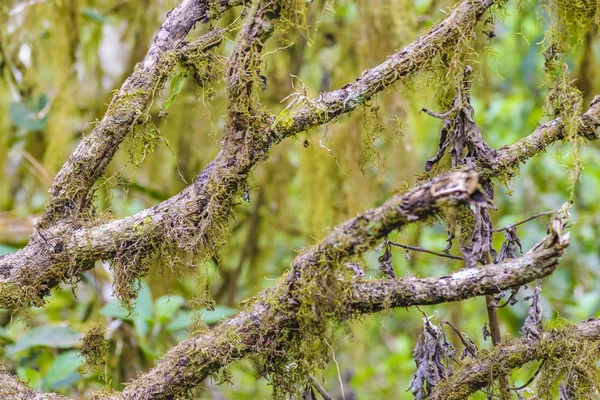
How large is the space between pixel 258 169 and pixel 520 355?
802mm

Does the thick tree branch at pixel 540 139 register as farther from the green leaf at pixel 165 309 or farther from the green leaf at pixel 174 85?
the green leaf at pixel 165 309

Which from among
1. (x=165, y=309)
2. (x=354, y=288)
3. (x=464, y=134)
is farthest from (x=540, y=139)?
(x=165, y=309)

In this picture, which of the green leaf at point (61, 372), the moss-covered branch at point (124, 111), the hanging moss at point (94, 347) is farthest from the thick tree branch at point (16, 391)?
the green leaf at point (61, 372)

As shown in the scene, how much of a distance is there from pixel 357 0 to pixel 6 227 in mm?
1127

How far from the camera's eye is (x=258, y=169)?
1.42 meters

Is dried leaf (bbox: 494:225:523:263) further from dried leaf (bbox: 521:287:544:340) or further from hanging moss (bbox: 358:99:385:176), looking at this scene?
hanging moss (bbox: 358:99:385:176)

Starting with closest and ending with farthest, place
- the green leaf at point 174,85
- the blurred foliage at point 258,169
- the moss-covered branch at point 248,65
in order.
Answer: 1. the moss-covered branch at point 248,65
2. the green leaf at point 174,85
3. the blurred foliage at point 258,169

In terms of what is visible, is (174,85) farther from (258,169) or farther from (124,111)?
(258,169)

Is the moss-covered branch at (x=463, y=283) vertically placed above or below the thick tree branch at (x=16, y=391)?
above

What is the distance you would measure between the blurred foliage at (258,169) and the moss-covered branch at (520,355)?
0.31m

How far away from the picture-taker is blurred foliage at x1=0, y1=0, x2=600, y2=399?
1539mm

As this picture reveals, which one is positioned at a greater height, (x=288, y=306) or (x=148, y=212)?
(x=148, y=212)

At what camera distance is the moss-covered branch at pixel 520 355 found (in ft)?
2.45

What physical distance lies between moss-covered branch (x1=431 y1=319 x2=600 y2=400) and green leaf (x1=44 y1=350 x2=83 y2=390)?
88 centimetres
